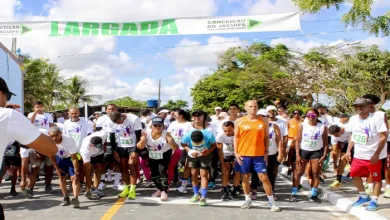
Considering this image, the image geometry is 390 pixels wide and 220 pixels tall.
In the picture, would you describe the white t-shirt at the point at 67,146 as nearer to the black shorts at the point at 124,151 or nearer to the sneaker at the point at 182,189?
the black shorts at the point at 124,151

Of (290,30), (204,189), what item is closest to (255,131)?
(204,189)

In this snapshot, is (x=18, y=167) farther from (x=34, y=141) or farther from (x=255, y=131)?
(x=34, y=141)

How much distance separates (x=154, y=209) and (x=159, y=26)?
5.23 meters

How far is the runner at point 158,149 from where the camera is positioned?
26.1ft

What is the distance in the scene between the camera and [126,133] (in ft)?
27.8

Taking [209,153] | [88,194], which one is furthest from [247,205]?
[88,194]

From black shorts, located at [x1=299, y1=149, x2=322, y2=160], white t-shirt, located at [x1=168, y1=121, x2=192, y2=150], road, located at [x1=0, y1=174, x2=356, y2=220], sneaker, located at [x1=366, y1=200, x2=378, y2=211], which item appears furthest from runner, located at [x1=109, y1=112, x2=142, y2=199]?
sneaker, located at [x1=366, y1=200, x2=378, y2=211]

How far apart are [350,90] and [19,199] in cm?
1917

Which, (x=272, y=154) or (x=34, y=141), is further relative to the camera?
(x=272, y=154)

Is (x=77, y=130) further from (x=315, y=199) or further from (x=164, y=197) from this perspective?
(x=315, y=199)

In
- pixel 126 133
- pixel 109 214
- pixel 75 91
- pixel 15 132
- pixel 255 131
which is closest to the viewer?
pixel 15 132

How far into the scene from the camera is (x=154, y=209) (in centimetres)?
694

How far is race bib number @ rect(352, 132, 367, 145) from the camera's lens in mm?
6805

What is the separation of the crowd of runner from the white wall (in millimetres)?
4896
